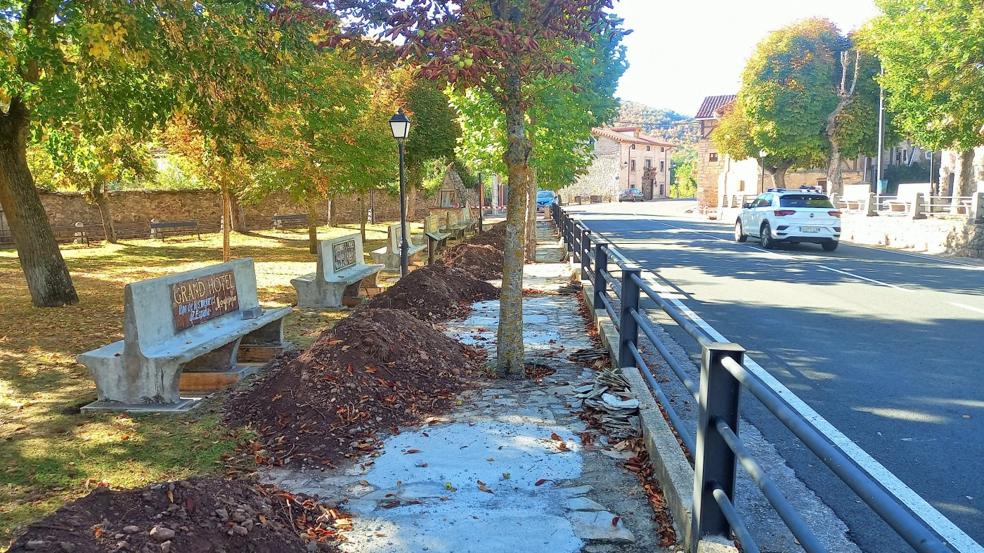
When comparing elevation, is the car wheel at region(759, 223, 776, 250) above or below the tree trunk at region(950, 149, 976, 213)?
below

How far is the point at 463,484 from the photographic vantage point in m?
4.18

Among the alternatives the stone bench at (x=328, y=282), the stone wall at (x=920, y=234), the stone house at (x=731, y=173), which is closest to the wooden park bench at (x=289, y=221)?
the stone bench at (x=328, y=282)

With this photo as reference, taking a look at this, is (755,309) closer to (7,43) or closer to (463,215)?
(7,43)

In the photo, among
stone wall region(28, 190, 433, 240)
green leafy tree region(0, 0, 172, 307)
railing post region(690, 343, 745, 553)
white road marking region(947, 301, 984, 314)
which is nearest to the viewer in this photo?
railing post region(690, 343, 745, 553)

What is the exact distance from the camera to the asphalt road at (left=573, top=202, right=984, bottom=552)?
4258 millimetres

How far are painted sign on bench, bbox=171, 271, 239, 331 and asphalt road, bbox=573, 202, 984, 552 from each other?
4910 mm

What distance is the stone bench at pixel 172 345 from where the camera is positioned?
5.68 meters

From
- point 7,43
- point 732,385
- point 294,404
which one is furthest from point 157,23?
point 732,385

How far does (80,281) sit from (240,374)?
10101mm

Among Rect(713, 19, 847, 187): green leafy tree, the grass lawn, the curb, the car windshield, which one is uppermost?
Rect(713, 19, 847, 187): green leafy tree

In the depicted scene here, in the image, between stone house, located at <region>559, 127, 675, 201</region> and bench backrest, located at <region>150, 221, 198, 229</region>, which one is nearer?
bench backrest, located at <region>150, 221, 198, 229</region>

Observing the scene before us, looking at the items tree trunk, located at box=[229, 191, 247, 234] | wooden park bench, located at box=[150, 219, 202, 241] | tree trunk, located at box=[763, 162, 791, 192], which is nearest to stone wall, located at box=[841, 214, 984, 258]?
tree trunk, located at box=[763, 162, 791, 192]

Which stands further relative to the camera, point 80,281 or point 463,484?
point 80,281

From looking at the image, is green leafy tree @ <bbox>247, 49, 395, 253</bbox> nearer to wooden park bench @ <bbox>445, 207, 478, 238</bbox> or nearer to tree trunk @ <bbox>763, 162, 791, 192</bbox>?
wooden park bench @ <bbox>445, 207, 478, 238</bbox>
